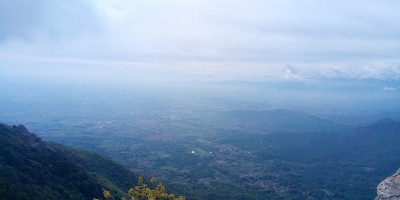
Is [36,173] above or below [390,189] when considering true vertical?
below

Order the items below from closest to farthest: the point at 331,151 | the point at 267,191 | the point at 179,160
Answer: the point at 267,191, the point at 179,160, the point at 331,151

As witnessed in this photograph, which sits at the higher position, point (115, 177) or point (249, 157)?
point (115, 177)

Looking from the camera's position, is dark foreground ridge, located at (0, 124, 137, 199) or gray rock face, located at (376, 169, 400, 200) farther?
dark foreground ridge, located at (0, 124, 137, 199)

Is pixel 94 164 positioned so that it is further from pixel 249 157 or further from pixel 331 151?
pixel 331 151

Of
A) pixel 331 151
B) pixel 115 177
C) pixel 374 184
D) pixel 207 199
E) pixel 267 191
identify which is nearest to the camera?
pixel 115 177

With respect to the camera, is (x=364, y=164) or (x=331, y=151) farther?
(x=331, y=151)

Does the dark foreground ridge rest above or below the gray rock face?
below

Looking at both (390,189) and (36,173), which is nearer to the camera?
(390,189)

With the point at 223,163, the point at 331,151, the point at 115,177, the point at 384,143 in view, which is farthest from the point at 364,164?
the point at 115,177
